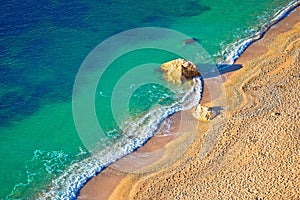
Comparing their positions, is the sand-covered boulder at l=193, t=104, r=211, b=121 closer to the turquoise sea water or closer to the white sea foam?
the turquoise sea water

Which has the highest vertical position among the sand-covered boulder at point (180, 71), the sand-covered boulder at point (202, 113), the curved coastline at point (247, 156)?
the sand-covered boulder at point (180, 71)

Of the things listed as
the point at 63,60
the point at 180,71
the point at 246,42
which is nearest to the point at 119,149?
the point at 180,71

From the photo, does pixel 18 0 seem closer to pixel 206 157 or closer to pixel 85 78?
pixel 85 78

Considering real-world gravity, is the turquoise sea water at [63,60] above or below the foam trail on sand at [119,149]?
above

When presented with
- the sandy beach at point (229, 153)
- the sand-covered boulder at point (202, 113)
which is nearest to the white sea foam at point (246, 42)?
the sandy beach at point (229, 153)

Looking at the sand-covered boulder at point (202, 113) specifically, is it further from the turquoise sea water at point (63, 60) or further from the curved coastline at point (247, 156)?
the turquoise sea water at point (63, 60)

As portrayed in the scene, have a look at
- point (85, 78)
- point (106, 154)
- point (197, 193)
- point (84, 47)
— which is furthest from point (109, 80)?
point (197, 193)

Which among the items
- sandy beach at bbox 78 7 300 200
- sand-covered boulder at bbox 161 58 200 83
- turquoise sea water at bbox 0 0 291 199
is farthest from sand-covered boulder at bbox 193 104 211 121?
sand-covered boulder at bbox 161 58 200 83
